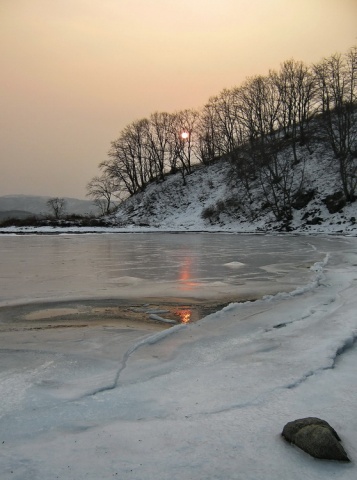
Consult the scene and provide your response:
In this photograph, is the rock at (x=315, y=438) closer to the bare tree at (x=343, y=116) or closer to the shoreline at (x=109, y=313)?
the shoreline at (x=109, y=313)

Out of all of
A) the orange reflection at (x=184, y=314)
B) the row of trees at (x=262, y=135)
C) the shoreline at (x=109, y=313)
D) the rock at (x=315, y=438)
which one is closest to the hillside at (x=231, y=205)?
the row of trees at (x=262, y=135)

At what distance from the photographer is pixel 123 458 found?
8.93 ft

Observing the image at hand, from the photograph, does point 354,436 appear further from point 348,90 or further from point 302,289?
point 348,90

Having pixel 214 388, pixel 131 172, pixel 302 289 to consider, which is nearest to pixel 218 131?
pixel 131 172

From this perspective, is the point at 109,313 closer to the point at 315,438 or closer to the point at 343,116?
the point at 315,438

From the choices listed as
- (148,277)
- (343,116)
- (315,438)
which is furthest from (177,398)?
(343,116)

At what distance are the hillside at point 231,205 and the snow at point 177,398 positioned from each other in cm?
3074

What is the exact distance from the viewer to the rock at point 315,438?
2670mm

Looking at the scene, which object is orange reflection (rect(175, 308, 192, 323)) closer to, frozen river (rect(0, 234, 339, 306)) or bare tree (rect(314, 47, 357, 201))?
frozen river (rect(0, 234, 339, 306))

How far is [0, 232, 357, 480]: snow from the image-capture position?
2654 millimetres

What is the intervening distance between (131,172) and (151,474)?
7813cm

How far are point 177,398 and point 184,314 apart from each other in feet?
10.5

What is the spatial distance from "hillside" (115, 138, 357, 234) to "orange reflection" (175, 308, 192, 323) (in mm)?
29251

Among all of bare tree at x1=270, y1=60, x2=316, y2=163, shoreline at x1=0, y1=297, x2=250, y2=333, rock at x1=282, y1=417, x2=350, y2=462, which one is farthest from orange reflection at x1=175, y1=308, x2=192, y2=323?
bare tree at x1=270, y1=60, x2=316, y2=163
